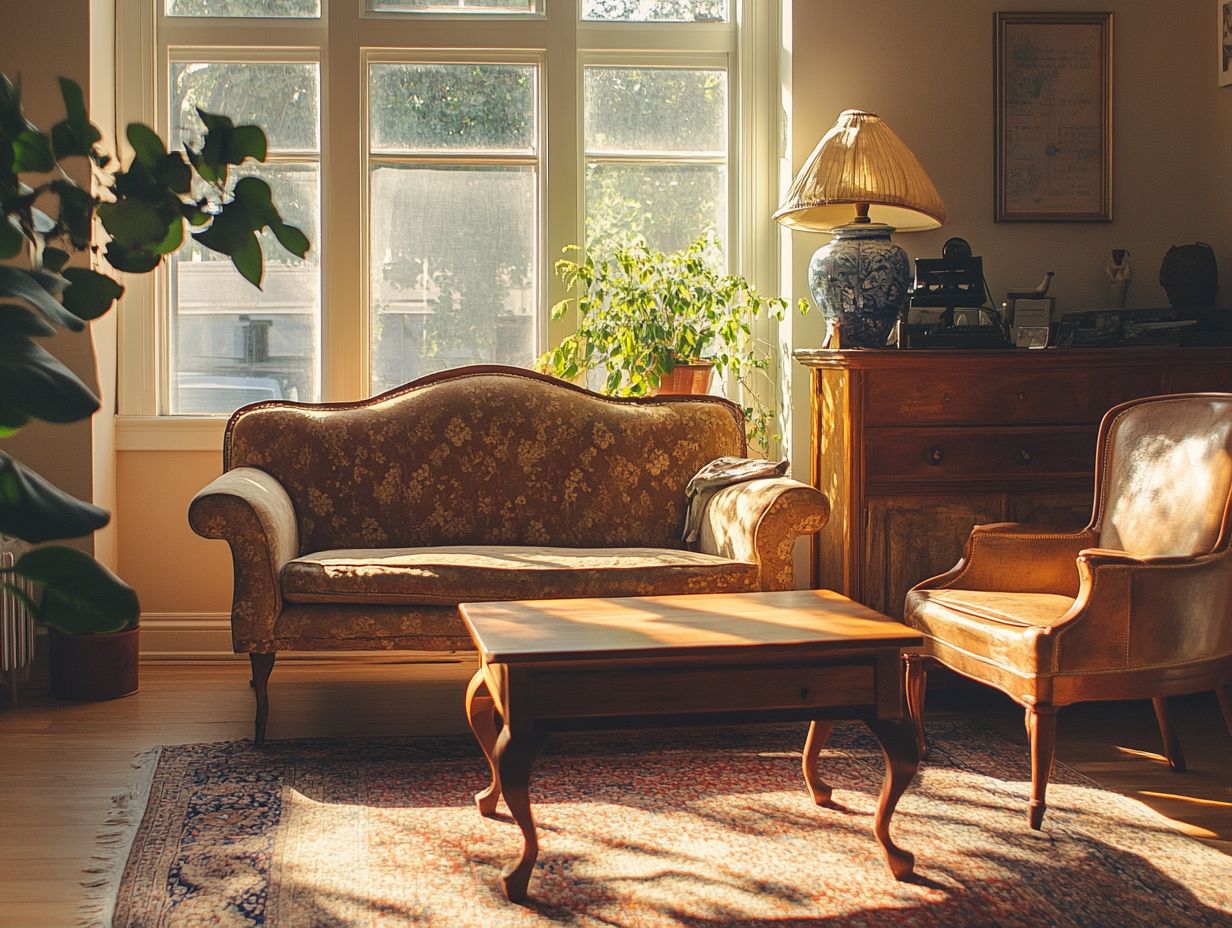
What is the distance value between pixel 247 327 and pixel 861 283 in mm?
2139

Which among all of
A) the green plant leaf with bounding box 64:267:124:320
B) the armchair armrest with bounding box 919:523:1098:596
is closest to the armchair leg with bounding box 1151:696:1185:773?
the armchair armrest with bounding box 919:523:1098:596

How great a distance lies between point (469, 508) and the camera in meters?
3.85

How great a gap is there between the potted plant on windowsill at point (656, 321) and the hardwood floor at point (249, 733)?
1.15 meters

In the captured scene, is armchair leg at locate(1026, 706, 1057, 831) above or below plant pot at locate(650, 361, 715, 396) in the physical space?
below

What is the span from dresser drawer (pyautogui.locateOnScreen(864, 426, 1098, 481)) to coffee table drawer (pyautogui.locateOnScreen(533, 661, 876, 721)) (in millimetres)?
1334

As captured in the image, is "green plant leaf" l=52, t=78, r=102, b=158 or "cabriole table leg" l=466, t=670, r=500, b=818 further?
"cabriole table leg" l=466, t=670, r=500, b=818

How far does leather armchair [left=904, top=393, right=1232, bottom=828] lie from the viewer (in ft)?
8.75

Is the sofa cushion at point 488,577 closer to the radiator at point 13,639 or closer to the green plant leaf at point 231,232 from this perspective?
the radiator at point 13,639

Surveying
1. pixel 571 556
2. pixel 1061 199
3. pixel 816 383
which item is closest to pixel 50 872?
pixel 571 556

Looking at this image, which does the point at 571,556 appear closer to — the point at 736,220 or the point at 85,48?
the point at 736,220

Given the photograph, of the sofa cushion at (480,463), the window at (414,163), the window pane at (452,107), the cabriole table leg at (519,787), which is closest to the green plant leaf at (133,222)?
the cabriole table leg at (519,787)

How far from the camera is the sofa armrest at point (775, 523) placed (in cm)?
331

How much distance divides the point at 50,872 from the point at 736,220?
10.0ft

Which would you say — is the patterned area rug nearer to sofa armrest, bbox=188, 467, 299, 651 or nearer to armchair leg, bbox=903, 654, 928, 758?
armchair leg, bbox=903, 654, 928, 758
